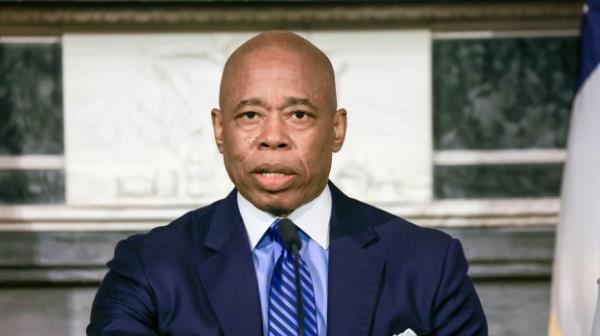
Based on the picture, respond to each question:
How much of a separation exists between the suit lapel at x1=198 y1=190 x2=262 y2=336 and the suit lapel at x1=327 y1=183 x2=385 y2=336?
0.17 meters

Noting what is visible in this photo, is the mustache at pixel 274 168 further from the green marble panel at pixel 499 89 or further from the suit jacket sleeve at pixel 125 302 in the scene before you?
the green marble panel at pixel 499 89

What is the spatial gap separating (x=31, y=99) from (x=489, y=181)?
1708 mm

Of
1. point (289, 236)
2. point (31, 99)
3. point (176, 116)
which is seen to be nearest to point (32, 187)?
point (31, 99)

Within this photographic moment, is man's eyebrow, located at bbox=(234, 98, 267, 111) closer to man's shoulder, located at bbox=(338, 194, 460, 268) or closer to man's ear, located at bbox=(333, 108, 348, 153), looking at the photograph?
man's ear, located at bbox=(333, 108, 348, 153)

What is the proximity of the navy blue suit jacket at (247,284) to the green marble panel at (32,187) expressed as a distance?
1536 millimetres

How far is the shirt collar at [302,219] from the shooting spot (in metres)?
2.24

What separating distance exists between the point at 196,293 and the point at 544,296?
6.49 ft

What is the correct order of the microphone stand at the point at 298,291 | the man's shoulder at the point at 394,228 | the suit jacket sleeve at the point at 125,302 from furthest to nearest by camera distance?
the man's shoulder at the point at 394,228, the suit jacket sleeve at the point at 125,302, the microphone stand at the point at 298,291

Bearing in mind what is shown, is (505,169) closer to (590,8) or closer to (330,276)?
(590,8)

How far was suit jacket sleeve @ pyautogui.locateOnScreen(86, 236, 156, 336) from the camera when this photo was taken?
2.09 meters

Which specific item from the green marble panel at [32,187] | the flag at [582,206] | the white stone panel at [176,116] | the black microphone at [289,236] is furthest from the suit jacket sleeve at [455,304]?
the green marble panel at [32,187]

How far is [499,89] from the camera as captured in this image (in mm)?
3779

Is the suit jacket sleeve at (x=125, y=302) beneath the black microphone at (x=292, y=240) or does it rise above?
beneath

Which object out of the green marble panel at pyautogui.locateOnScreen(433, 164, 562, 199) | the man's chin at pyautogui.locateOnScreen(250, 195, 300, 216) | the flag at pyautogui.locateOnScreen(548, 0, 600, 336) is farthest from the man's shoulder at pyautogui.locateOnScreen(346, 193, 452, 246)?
the green marble panel at pyautogui.locateOnScreen(433, 164, 562, 199)
